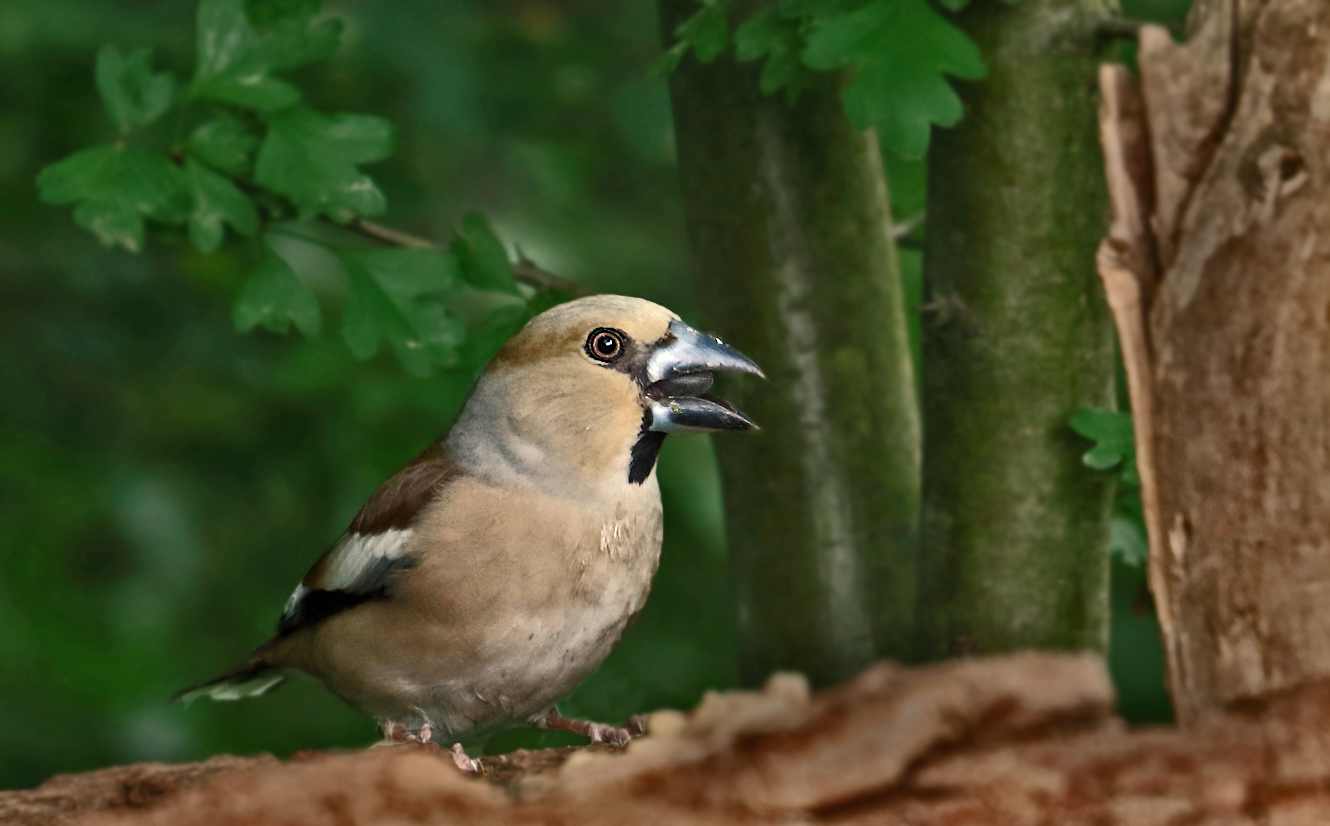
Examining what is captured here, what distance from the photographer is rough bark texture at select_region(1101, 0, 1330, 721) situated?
169 centimetres

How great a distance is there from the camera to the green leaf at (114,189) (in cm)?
252

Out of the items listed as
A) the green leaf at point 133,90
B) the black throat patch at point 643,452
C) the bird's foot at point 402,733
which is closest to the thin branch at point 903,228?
the black throat patch at point 643,452

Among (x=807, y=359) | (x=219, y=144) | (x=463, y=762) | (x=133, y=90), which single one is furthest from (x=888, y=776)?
(x=133, y=90)

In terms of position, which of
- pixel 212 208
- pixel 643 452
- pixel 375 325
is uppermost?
pixel 212 208

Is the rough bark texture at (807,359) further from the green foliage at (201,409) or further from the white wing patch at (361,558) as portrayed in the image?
the white wing patch at (361,558)

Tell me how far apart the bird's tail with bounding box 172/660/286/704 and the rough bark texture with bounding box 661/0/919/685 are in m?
0.98

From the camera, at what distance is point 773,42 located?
2.39 meters

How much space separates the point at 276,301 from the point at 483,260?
41cm

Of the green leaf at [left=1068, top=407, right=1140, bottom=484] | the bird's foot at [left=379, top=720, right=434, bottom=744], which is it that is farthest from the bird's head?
the green leaf at [left=1068, top=407, right=1140, bottom=484]

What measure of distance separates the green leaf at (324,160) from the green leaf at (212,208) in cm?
7

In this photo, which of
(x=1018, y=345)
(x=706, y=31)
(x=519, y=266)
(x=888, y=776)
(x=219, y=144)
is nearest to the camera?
(x=888, y=776)

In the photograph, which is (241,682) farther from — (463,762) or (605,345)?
(605,345)

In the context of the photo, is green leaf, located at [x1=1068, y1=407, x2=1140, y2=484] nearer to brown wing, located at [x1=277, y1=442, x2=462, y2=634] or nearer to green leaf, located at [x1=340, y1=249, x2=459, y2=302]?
brown wing, located at [x1=277, y1=442, x2=462, y2=634]

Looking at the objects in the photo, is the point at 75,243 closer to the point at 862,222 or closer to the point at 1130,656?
the point at 862,222
